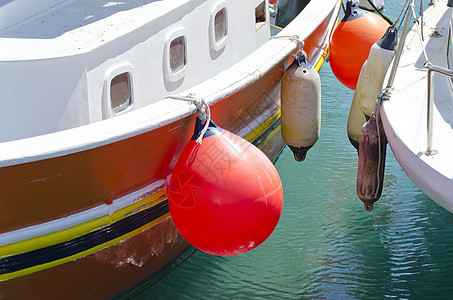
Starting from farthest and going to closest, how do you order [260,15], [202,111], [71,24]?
[260,15], [71,24], [202,111]

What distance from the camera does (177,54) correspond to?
4.39 m

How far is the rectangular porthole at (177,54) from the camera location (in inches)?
171

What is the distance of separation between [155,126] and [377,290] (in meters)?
2.22

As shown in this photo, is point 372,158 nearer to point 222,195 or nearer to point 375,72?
point 375,72

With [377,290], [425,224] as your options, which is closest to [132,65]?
[377,290]

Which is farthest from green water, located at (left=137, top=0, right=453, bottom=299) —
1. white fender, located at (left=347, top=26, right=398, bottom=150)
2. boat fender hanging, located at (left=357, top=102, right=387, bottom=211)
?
white fender, located at (left=347, top=26, right=398, bottom=150)

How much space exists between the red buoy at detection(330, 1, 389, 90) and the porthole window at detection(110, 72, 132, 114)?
275 centimetres

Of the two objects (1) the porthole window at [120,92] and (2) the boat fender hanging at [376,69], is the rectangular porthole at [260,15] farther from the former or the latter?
(1) the porthole window at [120,92]

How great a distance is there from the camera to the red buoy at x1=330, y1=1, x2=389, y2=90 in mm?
5910

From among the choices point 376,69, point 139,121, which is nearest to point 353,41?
point 376,69

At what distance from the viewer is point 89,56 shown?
3645 mm

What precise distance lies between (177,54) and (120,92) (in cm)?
63

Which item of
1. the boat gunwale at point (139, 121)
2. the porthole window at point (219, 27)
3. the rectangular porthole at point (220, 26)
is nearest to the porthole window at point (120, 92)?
the boat gunwale at point (139, 121)

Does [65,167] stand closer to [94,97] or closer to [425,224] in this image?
[94,97]
